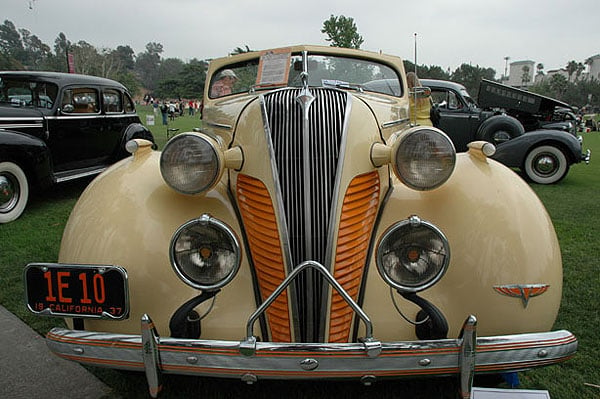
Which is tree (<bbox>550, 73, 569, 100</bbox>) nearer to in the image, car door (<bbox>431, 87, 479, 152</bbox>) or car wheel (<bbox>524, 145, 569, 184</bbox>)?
car door (<bbox>431, 87, 479, 152</bbox>)

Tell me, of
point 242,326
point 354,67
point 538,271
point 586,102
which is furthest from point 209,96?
point 586,102

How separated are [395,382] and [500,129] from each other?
8564mm

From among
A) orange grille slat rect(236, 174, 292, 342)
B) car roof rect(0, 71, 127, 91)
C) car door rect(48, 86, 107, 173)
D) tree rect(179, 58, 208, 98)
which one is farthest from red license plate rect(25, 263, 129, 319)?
tree rect(179, 58, 208, 98)

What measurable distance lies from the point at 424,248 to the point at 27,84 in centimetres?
680

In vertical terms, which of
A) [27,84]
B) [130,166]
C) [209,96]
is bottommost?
Answer: [130,166]

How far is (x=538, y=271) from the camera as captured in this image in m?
1.84

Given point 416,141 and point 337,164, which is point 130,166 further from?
point 416,141

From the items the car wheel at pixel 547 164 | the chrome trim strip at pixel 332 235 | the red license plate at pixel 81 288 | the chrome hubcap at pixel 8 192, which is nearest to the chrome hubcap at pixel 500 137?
the car wheel at pixel 547 164

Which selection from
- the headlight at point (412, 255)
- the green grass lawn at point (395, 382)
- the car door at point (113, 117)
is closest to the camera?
the headlight at point (412, 255)

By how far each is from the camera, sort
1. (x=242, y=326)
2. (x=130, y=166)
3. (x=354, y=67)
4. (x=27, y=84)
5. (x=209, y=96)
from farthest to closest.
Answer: (x=27, y=84)
(x=209, y=96)
(x=354, y=67)
(x=130, y=166)
(x=242, y=326)

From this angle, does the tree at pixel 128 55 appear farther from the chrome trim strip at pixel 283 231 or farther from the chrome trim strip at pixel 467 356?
the chrome trim strip at pixel 467 356

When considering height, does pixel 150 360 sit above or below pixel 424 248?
below

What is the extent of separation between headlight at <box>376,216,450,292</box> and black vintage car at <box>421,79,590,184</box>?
7.32 m

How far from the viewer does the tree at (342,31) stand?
14070 millimetres
